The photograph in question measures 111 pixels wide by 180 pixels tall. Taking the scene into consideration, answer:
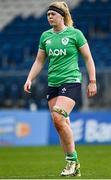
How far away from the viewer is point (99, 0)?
30000 mm

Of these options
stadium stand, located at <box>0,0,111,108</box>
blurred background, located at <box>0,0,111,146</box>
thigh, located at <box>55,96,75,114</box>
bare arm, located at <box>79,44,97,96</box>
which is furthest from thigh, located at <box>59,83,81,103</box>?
stadium stand, located at <box>0,0,111,108</box>

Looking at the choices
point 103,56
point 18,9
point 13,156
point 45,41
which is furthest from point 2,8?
point 45,41

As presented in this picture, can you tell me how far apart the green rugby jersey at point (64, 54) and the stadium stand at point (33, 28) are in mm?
14604

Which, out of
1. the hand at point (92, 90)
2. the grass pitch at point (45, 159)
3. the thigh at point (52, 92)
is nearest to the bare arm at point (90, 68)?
the hand at point (92, 90)

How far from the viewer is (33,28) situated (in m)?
29.5

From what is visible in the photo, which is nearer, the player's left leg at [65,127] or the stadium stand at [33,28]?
the player's left leg at [65,127]

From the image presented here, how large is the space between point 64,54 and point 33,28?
19.9m

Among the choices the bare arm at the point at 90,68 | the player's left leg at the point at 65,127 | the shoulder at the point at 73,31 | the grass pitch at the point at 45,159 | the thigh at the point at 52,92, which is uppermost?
the shoulder at the point at 73,31

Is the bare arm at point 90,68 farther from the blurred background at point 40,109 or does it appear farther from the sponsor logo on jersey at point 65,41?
the blurred background at point 40,109

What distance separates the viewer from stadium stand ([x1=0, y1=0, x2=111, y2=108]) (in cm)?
2670

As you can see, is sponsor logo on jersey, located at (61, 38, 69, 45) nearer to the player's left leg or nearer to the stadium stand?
the player's left leg

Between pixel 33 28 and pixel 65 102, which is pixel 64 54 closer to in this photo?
pixel 65 102

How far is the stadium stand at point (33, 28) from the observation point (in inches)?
1051

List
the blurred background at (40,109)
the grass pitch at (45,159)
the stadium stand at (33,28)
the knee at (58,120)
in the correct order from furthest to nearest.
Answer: the stadium stand at (33,28) < the blurred background at (40,109) < the grass pitch at (45,159) < the knee at (58,120)
